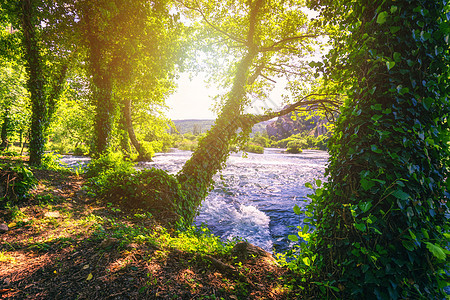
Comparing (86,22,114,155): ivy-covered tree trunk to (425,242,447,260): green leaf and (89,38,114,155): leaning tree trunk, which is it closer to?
(89,38,114,155): leaning tree trunk

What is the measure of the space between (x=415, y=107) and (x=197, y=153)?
539cm

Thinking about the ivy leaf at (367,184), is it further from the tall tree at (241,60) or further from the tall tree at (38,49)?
the tall tree at (38,49)

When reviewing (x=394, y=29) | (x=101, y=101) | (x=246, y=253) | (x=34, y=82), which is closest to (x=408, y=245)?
(x=394, y=29)

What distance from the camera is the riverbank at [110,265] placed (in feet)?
6.75

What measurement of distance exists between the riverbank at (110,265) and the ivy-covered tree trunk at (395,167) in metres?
0.99

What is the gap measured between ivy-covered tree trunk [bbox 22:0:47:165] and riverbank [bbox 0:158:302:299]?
17.9 feet

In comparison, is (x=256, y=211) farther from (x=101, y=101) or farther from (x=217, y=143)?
(x=101, y=101)

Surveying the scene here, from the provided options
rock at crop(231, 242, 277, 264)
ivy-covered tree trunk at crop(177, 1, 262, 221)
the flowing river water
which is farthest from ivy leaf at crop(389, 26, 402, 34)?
ivy-covered tree trunk at crop(177, 1, 262, 221)

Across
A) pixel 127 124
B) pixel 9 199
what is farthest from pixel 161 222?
pixel 127 124

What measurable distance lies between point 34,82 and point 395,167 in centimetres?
1123

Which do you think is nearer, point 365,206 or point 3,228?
point 365,206

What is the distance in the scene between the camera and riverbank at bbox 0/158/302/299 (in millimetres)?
2059

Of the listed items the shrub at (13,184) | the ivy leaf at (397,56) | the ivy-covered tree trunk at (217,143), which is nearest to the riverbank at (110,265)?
the shrub at (13,184)

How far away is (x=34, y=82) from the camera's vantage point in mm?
7402
